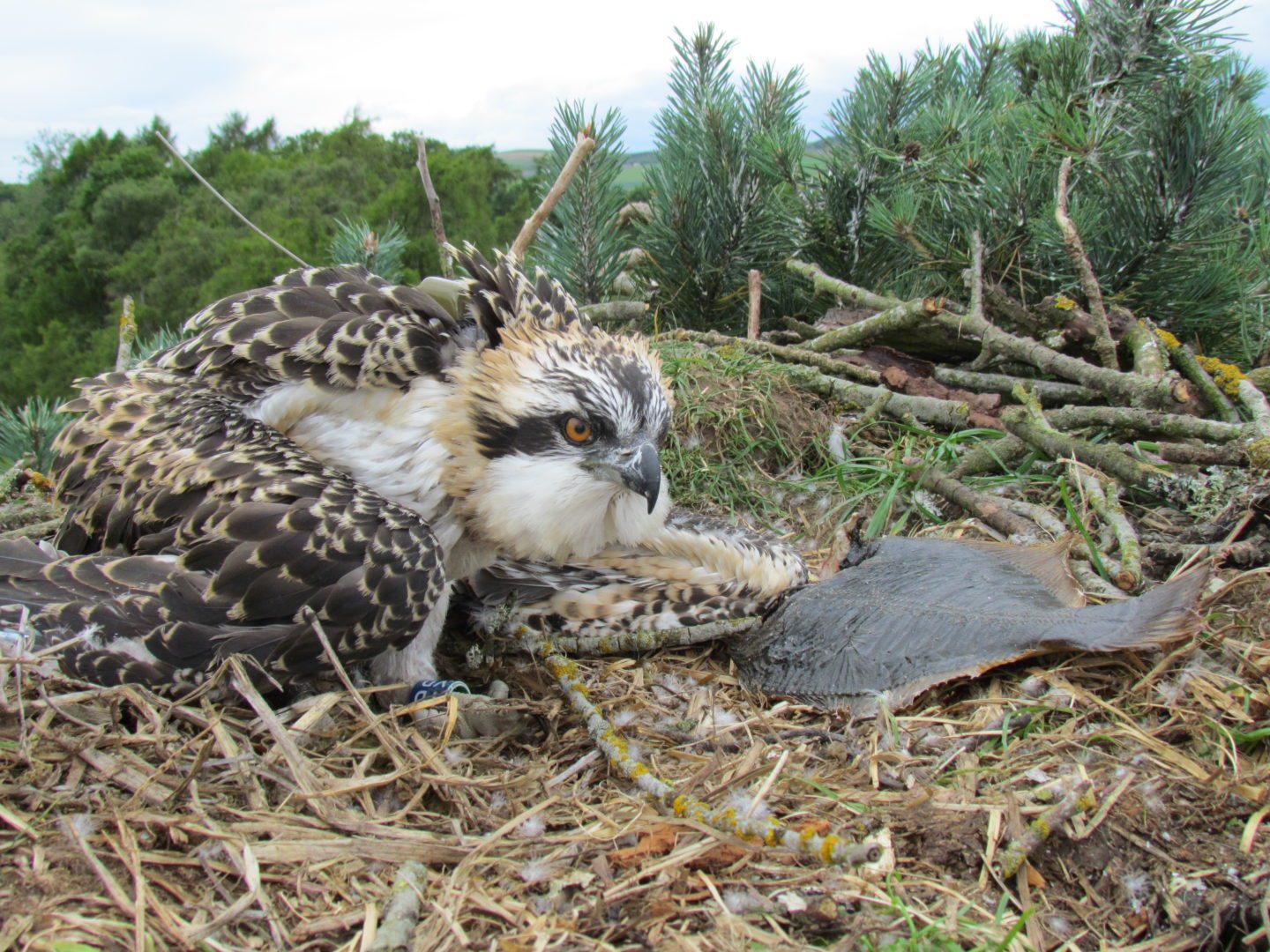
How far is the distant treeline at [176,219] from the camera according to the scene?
21.7 meters

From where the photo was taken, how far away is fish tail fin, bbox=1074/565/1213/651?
2.45 meters

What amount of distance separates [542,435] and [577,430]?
0.11 metres

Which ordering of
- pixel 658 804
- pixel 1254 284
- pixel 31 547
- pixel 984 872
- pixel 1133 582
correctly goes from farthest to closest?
pixel 1254 284
pixel 1133 582
pixel 31 547
pixel 658 804
pixel 984 872

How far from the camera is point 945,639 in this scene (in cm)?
273

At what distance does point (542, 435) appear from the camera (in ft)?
9.37

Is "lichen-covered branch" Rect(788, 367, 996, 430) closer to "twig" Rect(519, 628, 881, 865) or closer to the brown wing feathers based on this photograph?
the brown wing feathers

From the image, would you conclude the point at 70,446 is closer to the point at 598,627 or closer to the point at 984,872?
the point at 598,627

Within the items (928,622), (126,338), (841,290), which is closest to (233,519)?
(928,622)

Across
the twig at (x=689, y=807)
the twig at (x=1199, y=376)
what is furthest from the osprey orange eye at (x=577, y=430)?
the twig at (x=1199, y=376)

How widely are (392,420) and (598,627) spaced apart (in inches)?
36.8

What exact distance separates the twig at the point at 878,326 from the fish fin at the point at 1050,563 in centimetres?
141

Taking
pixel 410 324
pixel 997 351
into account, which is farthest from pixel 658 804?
pixel 997 351

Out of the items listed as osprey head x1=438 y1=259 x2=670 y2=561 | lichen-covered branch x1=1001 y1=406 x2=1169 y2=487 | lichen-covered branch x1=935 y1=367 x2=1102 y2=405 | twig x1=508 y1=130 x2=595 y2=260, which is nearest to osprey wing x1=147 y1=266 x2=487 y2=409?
osprey head x1=438 y1=259 x2=670 y2=561

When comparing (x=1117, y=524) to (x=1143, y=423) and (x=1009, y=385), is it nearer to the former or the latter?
(x=1143, y=423)
